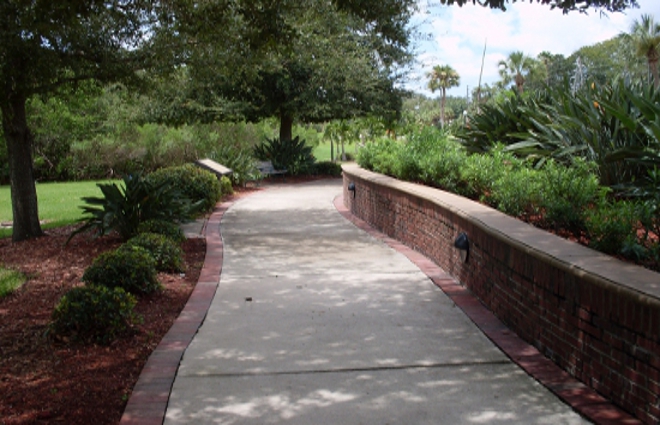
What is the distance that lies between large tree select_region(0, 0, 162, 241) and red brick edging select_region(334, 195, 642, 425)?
5.05 meters

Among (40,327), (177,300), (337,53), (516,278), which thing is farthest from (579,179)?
(337,53)

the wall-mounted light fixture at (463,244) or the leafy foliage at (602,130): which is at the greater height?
the leafy foliage at (602,130)

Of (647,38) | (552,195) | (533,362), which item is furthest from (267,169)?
(647,38)

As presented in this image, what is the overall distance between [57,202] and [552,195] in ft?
50.4

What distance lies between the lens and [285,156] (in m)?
22.9

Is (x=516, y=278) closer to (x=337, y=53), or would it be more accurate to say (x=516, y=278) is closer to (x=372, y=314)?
(x=372, y=314)

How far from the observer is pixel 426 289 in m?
7.05

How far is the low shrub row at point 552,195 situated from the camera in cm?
517

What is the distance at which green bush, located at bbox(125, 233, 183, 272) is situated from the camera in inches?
310

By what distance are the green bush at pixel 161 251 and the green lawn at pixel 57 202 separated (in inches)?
109

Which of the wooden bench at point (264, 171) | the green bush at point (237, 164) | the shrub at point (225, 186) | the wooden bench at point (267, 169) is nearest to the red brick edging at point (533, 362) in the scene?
the shrub at point (225, 186)

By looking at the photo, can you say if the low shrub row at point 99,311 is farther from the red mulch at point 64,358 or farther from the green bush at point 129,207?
the green bush at point 129,207

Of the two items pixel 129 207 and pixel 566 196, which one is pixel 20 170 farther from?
pixel 566 196

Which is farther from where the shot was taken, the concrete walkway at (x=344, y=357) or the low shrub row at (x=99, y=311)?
the low shrub row at (x=99, y=311)
